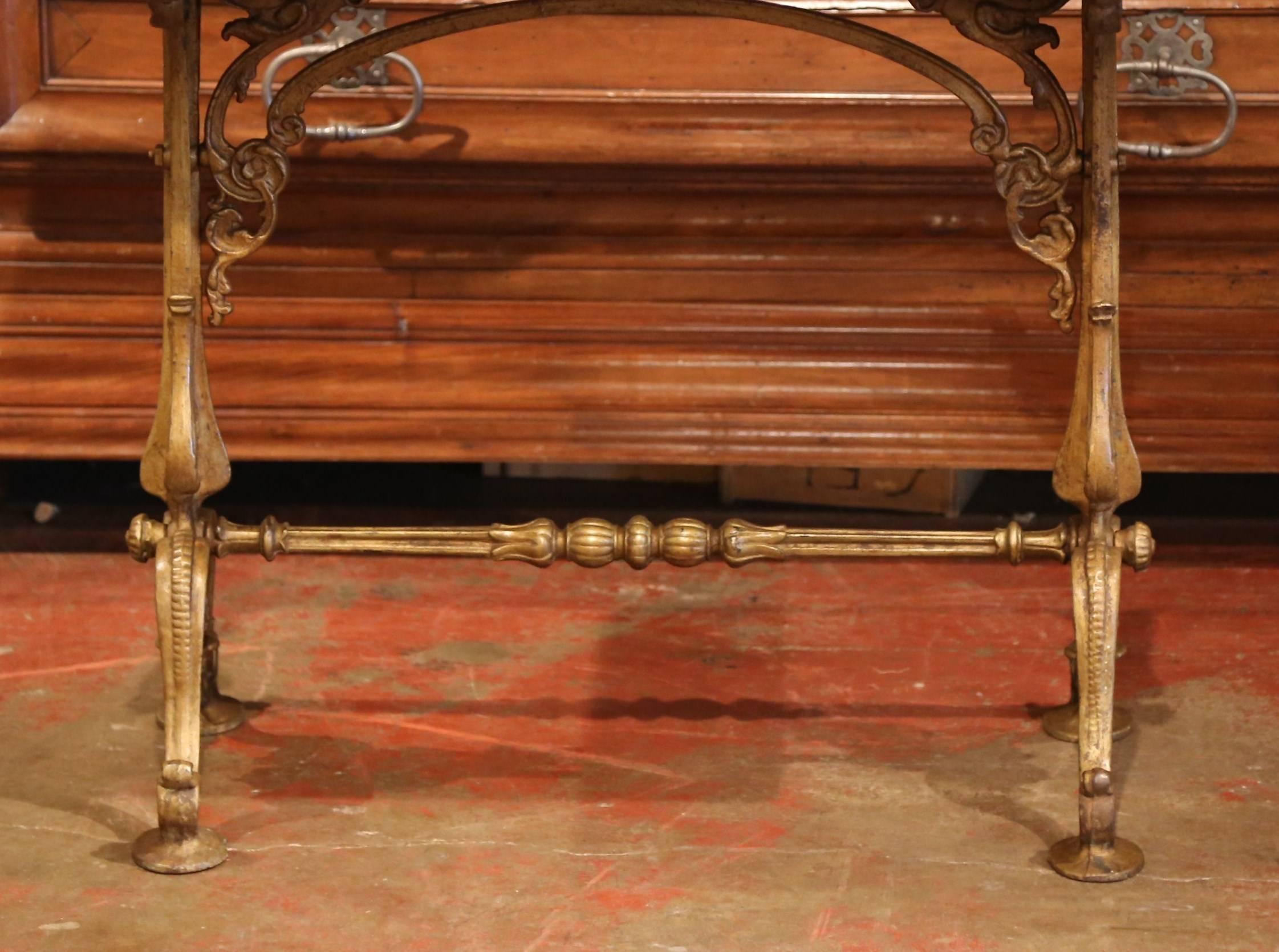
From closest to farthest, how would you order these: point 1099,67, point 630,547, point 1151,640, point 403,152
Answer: point 1099,67, point 630,547, point 1151,640, point 403,152

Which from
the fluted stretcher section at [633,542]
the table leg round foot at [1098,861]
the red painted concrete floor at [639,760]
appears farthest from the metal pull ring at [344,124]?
the table leg round foot at [1098,861]

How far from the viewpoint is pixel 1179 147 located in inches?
110

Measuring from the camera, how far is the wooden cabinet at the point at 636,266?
112 inches

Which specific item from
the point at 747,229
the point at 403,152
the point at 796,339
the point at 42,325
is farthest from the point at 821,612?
the point at 42,325

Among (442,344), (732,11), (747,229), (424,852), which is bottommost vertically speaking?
(424,852)

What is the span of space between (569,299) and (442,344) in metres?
0.25

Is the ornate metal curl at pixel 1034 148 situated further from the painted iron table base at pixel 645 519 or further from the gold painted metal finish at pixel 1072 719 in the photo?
the gold painted metal finish at pixel 1072 719

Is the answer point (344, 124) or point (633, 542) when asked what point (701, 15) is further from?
Answer: point (344, 124)

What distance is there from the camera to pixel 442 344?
301cm

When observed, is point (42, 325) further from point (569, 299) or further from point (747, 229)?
point (747, 229)

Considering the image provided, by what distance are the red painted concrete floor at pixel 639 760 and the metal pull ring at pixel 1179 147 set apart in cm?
77

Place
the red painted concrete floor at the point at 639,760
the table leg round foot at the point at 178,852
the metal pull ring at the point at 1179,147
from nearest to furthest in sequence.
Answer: the red painted concrete floor at the point at 639,760 → the table leg round foot at the point at 178,852 → the metal pull ring at the point at 1179,147

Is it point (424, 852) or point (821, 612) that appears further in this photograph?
point (821, 612)

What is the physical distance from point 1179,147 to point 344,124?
1437 millimetres
